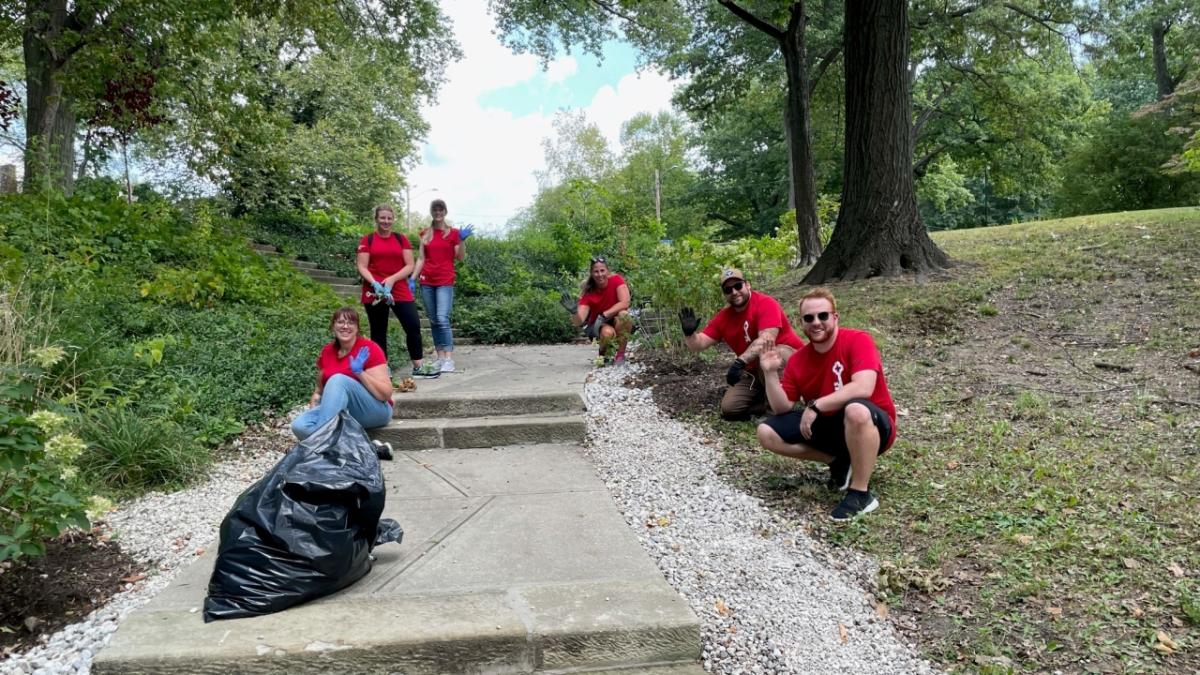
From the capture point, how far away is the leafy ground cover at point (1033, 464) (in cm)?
254

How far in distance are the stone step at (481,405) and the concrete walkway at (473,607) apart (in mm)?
942

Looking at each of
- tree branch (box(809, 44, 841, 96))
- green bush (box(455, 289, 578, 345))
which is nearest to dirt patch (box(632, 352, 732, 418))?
green bush (box(455, 289, 578, 345))

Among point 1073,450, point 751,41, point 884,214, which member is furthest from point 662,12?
point 1073,450

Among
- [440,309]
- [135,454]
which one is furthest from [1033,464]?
[135,454]

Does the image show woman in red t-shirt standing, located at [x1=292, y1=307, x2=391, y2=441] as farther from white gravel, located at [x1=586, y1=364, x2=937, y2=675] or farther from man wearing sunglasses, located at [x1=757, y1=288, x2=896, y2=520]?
man wearing sunglasses, located at [x1=757, y1=288, x2=896, y2=520]

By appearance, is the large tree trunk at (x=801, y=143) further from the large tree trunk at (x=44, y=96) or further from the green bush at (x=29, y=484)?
the large tree trunk at (x=44, y=96)

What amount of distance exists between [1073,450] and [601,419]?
9.96 ft

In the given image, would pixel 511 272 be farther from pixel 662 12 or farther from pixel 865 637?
pixel 865 637

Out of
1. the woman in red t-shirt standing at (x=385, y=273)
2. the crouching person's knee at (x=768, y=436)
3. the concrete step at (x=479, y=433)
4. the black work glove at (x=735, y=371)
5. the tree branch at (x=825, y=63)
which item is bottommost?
the concrete step at (x=479, y=433)

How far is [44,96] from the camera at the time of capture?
963 cm

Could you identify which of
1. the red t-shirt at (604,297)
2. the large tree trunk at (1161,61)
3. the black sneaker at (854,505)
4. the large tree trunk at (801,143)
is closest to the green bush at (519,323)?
the red t-shirt at (604,297)

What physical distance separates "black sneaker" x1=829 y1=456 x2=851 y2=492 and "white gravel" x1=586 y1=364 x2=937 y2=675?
436mm

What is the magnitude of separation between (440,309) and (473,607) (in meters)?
4.08

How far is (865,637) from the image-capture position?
8.58 ft
